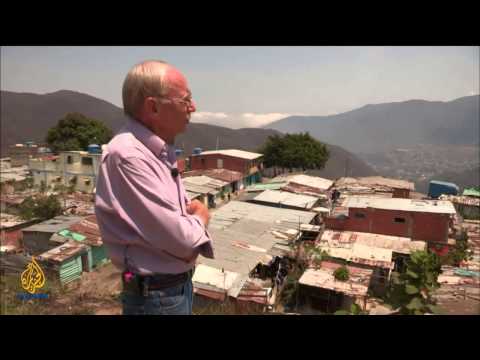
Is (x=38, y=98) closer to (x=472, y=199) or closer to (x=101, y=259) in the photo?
(x=101, y=259)

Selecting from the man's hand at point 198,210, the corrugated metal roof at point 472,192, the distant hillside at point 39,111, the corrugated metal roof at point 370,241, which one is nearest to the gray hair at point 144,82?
the man's hand at point 198,210

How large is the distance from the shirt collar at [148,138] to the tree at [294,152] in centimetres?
2853

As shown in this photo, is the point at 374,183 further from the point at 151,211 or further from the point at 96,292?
the point at 151,211

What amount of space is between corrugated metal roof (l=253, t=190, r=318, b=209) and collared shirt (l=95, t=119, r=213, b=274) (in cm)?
1640

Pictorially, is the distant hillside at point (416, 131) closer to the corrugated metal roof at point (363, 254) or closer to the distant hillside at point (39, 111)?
the distant hillside at point (39, 111)

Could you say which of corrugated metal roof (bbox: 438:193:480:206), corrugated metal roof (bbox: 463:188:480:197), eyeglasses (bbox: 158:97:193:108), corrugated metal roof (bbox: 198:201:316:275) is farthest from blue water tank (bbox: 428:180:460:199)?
eyeglasses (bbox: 158:97:193:108)

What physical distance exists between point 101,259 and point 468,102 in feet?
797

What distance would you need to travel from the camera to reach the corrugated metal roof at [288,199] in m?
17.5

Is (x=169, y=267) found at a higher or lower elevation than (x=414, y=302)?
higher

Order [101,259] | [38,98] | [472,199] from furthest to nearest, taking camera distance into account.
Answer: [38,98] < [472,199] < [101,259]

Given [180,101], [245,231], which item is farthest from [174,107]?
[245,231]

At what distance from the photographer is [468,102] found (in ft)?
654
